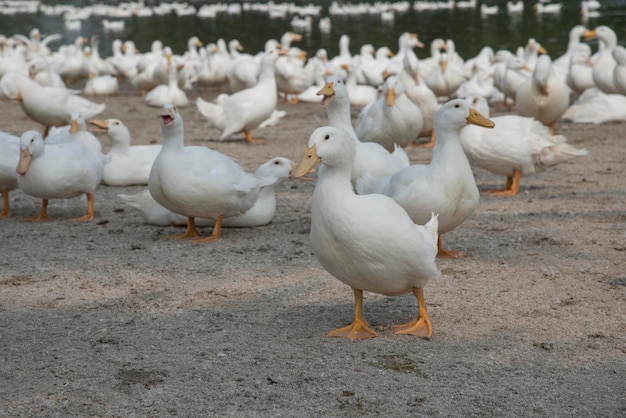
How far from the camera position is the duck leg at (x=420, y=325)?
4.89 meters

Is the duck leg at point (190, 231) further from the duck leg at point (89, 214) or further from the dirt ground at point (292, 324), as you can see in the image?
the duck leg at point (89, 214)

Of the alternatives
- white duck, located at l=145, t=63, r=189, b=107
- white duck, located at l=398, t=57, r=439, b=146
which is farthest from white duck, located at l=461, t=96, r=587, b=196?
white duck, located at l=145, t=63, r=189, b=107

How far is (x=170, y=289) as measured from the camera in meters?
5.98

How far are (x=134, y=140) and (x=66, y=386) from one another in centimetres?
885

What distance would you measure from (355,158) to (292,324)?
1965 millimetres

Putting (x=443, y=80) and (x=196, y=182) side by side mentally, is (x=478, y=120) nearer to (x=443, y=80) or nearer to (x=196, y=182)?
(x=196, y=182)

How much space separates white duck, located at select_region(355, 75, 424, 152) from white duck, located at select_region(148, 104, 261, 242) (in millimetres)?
2703

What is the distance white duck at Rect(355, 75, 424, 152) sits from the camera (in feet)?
31.9

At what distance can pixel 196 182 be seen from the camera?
7.05m

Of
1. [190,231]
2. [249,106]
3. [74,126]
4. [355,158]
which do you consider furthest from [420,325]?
[249,106]

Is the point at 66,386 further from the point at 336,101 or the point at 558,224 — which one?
the point at 558,224

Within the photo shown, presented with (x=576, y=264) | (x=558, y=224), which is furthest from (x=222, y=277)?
(x=558, y=224)

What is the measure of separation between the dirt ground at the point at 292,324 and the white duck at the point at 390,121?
1810mm

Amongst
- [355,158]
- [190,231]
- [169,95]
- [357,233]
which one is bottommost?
[169,95]
